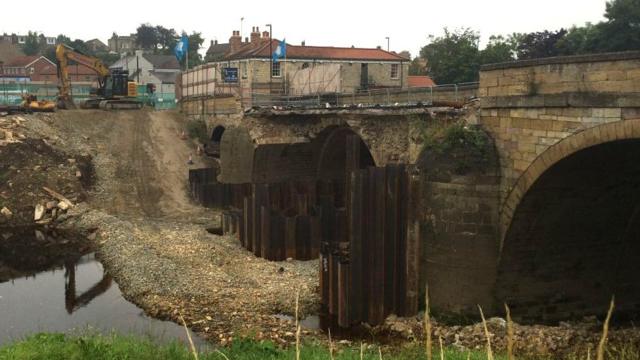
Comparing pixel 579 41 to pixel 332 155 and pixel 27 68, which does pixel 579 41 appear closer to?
pixel 332 155

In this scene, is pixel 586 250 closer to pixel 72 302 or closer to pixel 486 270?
pixel 486 270

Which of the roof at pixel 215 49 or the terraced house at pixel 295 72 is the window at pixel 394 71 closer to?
the terraced house at pixel 295 72

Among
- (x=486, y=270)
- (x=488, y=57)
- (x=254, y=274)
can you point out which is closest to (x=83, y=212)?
(x=254, y=274)

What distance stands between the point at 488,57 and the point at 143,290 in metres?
40.6

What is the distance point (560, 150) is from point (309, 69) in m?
25.0

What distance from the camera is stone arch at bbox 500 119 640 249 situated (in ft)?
36.8

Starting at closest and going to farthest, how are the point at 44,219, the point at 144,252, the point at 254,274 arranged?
1. the point at 254,274
2. the point at 144,252
3. the point at 44,219

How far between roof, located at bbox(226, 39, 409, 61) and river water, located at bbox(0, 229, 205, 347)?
23.9m

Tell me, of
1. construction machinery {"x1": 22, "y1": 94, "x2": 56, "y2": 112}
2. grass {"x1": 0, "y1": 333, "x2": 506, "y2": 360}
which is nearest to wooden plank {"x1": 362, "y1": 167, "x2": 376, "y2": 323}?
grass {"x1": 0, "y1": 333, "x2": 506, "y2": 360}

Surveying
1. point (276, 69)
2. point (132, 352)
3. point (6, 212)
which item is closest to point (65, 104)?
point (276, 69)

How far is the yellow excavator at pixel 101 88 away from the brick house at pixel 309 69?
7.36 meters

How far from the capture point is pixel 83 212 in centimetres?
2892

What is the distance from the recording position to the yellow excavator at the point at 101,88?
43969mm

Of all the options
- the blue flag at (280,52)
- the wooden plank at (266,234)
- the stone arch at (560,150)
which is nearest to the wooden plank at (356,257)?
the stone arch at (560,150)
